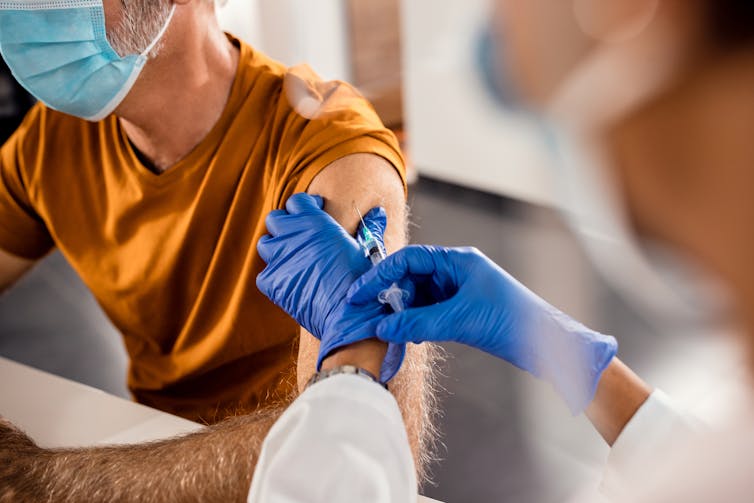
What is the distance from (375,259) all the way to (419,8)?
2601mm

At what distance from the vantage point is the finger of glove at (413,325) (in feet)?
3.11

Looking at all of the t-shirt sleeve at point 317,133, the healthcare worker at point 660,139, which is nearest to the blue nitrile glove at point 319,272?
the t-shirt sleeve at point 317,133

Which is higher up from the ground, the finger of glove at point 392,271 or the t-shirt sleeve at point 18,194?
the finger of glove at point 392,271

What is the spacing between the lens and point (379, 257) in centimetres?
105

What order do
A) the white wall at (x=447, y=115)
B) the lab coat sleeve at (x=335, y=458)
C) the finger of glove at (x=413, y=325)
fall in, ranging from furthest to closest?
the white wall at (x=447, y=115) → the finger of glove at (x=413, y=325) → the lab coat sleeve at (x=335, y=458)

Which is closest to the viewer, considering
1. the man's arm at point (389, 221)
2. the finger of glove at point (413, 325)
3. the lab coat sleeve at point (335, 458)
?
the lab coat sleeve at point (335, 458)

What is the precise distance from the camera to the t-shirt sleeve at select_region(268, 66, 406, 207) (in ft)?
4.13

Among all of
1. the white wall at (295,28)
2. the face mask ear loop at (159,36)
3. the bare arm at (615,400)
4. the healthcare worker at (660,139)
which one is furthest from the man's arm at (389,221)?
the white wall at (295,28)

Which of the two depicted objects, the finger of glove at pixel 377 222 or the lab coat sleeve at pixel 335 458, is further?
the finger of glove at pixel 377 222

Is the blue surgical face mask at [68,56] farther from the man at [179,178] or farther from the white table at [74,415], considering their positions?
the white table at [74,415]

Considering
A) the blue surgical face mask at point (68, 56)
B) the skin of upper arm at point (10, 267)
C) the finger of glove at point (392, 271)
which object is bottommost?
the skin of upper arm at point (10, 267)

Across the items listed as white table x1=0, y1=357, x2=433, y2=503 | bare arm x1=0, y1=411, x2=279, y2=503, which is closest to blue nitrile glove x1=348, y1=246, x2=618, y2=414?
bare arm x1=0, y1=411, x2=279, y2=503

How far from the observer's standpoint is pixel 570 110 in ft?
1.06

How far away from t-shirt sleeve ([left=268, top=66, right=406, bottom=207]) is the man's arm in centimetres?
2
